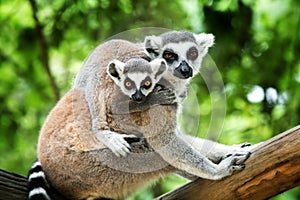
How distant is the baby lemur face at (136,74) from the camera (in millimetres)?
3648

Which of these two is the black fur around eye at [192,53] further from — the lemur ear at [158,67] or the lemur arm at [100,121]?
the lemur arm at [100,121]

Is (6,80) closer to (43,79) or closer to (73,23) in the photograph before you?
(43,79)

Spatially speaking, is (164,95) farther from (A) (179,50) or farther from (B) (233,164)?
(B) (233,164)

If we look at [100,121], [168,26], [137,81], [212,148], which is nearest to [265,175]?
[212,148]

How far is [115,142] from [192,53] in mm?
926

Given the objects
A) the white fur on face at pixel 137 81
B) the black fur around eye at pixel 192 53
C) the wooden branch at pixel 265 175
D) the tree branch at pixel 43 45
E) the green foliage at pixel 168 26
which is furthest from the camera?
the tree branch at pixel 43 45

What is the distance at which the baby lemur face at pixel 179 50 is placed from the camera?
3906mm

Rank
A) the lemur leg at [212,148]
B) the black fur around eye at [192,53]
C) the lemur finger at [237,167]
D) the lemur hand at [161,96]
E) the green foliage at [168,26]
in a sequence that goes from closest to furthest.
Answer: the lemur finger at [237,167] → the lemur hand at [161,96] → the lemur leg at [212,148] → the black fur around eye at [192,53] → the green foliage at [168,26]

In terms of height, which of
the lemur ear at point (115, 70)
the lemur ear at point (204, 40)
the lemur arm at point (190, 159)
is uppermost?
the lemur ear at point (204, 40)

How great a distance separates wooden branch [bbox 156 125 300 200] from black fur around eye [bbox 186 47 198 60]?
2.86ft

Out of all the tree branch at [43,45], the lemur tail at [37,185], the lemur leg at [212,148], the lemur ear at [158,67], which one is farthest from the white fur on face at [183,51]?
the tree branch at [43,45]

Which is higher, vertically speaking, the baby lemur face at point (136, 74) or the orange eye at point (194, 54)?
the orange eye at point (194, 54)

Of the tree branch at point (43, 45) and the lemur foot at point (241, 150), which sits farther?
→ the tree branch at point (43, 45)

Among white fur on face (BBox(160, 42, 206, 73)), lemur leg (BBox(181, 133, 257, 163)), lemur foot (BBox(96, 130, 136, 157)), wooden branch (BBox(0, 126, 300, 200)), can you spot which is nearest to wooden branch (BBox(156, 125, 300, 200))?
wooden branch (BBox(0, 126, 300, 200))
